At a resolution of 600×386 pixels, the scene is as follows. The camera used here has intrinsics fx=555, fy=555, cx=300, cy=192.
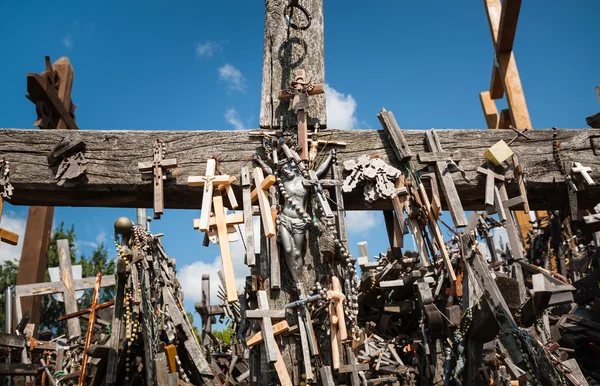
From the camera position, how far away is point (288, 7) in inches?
146

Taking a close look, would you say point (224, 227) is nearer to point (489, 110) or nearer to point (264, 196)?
point (264, 196)

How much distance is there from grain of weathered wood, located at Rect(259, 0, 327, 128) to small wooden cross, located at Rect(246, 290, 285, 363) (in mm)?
1136

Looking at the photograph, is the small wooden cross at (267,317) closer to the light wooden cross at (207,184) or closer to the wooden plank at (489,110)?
the light wooden cross at (207,184)

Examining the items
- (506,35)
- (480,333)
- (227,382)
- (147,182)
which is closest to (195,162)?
(147,182)

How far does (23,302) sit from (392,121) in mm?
6291

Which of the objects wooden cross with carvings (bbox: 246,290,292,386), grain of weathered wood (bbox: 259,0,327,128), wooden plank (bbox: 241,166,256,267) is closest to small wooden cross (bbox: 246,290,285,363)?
wooden cross with carvings (bbox: 246,290,292,386)

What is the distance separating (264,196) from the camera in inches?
132

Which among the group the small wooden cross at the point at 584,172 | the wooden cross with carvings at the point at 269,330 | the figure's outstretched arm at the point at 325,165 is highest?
the figure's outstretched arm at the point at 325,165

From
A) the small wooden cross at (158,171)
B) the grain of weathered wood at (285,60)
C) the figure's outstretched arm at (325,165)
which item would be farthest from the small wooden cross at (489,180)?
the small wooden cross at (158,171)

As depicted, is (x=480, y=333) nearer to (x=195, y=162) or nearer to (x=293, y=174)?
(x=293, y=174)

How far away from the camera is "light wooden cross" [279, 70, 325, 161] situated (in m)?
3.48

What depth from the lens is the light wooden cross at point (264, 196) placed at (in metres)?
3.24

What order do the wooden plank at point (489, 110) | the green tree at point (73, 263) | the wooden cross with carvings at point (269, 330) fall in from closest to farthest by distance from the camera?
the wooden cross with carvings at point (269, 330) → the wooden plank at point (489, 110) → the green tree at point (73, 263)

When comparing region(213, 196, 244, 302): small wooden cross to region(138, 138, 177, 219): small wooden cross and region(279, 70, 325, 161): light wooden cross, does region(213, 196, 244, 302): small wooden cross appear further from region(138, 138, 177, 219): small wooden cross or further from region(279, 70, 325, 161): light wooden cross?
region(279, 70, 325, 161): light wooden cross
